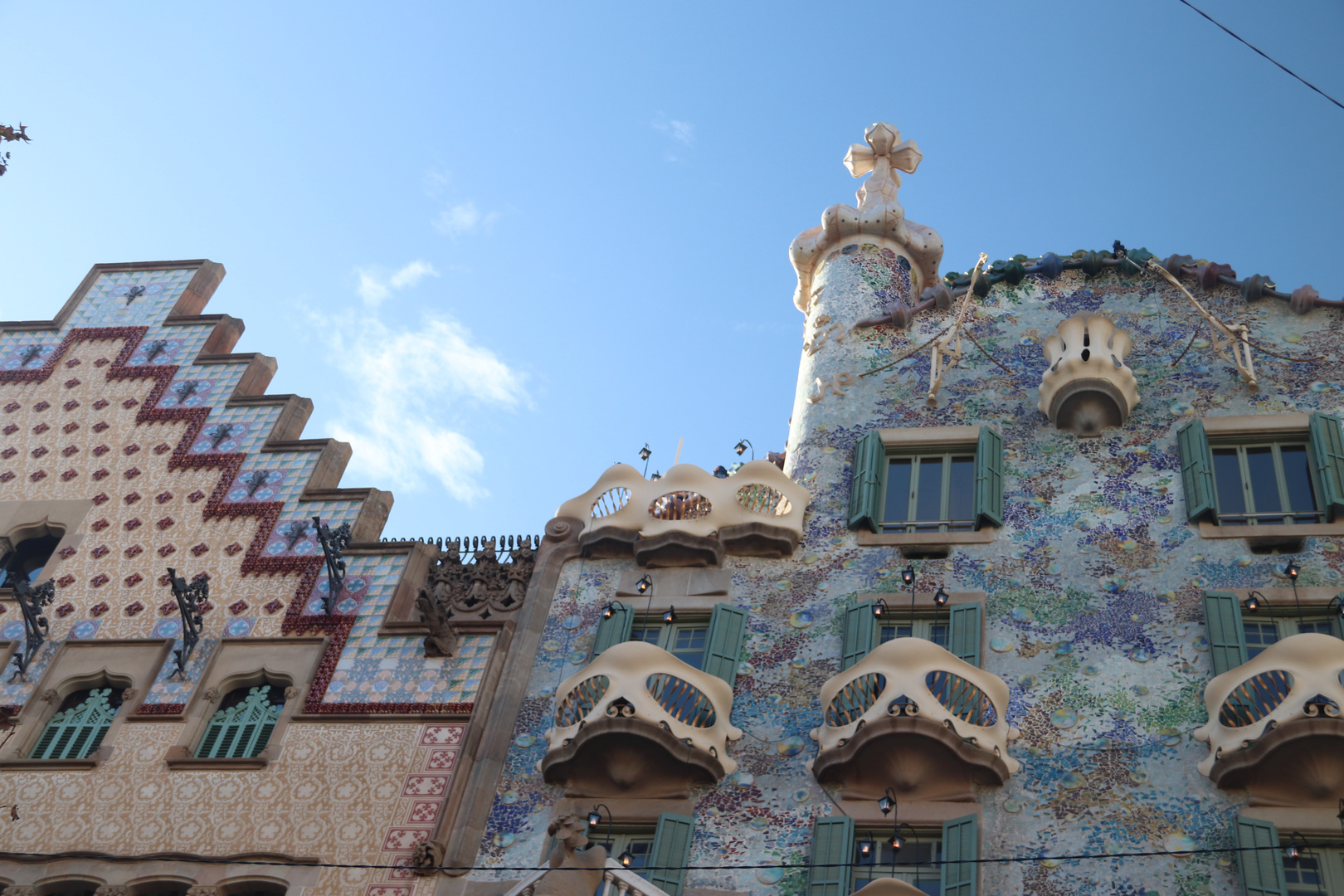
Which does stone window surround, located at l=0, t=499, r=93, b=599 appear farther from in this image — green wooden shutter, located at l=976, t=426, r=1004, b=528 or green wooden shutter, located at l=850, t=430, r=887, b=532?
green wooden shutter, located at l=976, t=426, r=1004, b=528

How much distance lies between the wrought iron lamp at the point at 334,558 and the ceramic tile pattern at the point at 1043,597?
2.75 m

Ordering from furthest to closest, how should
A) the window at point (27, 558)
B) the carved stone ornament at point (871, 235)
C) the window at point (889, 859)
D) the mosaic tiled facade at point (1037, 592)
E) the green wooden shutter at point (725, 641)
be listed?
the carved stone ornament at point (871, 235), the window at point (27, 558), the green wooden shutter at point (725, 641), the mosaic tiled facade at point (1037, 592), the window at point (889, 859)

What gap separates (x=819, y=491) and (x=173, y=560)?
8.21 meters

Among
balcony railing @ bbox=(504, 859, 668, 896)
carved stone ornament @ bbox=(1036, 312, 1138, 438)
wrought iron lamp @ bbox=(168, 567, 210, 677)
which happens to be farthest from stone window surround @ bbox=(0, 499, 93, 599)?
carved stone ornament @ bbox=(1036, 312, 1138, 438)

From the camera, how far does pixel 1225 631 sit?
16797 millimetres

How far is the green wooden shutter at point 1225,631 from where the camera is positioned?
16.5 meters

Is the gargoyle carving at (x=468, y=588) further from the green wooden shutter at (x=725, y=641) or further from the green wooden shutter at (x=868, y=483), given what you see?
the green wooden shutter at (x=868, y=483)

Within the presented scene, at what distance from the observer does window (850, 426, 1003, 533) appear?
19.2 meters

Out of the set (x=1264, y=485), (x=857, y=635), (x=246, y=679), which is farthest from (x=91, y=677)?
(x=1264, y=485)

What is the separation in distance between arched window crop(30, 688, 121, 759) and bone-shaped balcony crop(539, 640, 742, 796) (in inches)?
219

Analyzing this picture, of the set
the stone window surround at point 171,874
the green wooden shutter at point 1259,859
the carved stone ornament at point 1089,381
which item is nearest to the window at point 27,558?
the stone window surround at point 171,874

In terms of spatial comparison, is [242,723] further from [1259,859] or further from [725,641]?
[1259,859]

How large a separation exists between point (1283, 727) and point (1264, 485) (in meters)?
4.62

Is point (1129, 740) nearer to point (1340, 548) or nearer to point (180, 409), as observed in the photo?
point (1340, 548)
